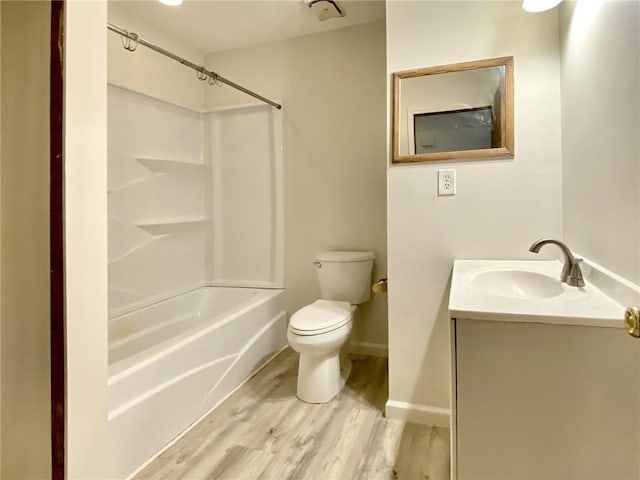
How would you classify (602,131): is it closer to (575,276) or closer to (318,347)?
(575,276)

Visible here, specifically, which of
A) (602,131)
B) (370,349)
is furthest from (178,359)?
(602,131)

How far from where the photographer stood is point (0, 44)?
828mm

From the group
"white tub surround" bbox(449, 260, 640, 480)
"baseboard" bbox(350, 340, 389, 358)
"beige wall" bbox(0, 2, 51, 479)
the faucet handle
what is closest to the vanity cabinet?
"white tub surround" bbox(449, 260, 640, 480)

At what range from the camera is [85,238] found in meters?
0.89

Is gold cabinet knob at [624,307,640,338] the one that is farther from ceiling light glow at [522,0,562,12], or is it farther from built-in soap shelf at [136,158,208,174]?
built-in soap shelf at [136,158,208,174]

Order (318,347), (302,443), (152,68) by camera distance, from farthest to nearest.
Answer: (152,68) → (318,347) → (302,443)

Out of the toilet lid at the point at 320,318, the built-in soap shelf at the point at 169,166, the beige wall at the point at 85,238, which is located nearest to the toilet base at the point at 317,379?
the toilet lid at the point at 320,318

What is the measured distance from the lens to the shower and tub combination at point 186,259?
5.46ft

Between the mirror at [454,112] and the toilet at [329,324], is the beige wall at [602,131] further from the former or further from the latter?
the toilet at [329,324]

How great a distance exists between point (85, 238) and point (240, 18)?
217 centimetres

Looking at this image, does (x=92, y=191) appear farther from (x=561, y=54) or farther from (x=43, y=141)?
(x=561, y=54)

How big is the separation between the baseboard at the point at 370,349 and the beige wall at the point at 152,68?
2224 millimetres

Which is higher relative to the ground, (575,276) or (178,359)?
(575,276)

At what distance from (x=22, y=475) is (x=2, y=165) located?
2.32 feet
